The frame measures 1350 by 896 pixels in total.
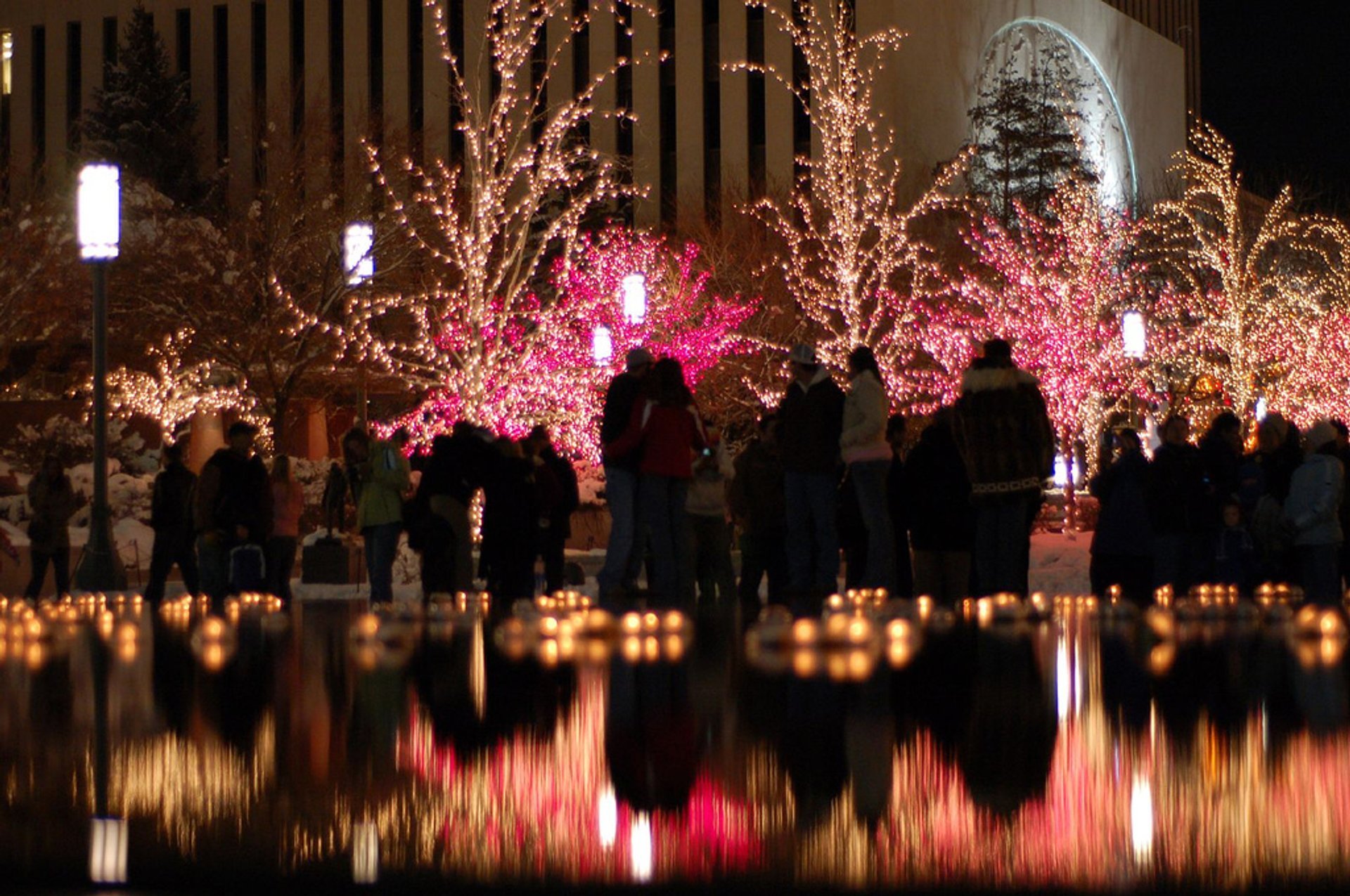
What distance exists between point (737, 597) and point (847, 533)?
0.95m

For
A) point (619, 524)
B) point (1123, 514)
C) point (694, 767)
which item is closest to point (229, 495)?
point (619, 524)

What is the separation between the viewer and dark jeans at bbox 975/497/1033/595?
12.5 meters

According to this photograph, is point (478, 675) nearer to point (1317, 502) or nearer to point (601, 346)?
point (1317, 502)

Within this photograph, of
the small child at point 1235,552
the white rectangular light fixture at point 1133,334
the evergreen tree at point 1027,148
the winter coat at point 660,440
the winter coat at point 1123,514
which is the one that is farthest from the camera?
the evergreen tree at point 1027,148

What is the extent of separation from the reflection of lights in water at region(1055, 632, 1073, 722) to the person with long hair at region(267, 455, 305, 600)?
34.6 ft

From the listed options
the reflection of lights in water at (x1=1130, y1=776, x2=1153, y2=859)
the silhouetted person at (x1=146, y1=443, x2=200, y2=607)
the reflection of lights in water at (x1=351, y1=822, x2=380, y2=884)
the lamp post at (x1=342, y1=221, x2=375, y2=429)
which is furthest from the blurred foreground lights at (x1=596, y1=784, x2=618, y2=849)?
the lamp post at (x1=342, y1=221, x2=375, y2=429)

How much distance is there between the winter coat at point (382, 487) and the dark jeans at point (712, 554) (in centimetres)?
241

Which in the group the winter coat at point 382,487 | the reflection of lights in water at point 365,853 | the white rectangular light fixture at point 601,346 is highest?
the white rectangular light fixture at point 601,346

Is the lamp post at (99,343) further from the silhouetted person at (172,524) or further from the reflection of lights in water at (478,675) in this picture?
the reflection of lights in water at (478,675)

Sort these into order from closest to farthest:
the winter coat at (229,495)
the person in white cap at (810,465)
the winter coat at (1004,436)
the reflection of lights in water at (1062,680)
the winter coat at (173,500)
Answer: the reflection of lights in water at (1062,680) → the winter coat at (1004,436) → the person in white cap at (810,465) → the winter coat at (229,495) → the winter coat at (173,500)

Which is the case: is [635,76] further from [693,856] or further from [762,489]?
[693,856]

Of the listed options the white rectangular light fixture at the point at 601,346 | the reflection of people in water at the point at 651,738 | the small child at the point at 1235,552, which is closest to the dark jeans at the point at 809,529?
the small child at the point at 1235,552

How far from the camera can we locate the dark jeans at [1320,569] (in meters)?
13.8

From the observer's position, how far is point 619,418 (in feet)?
43.7
